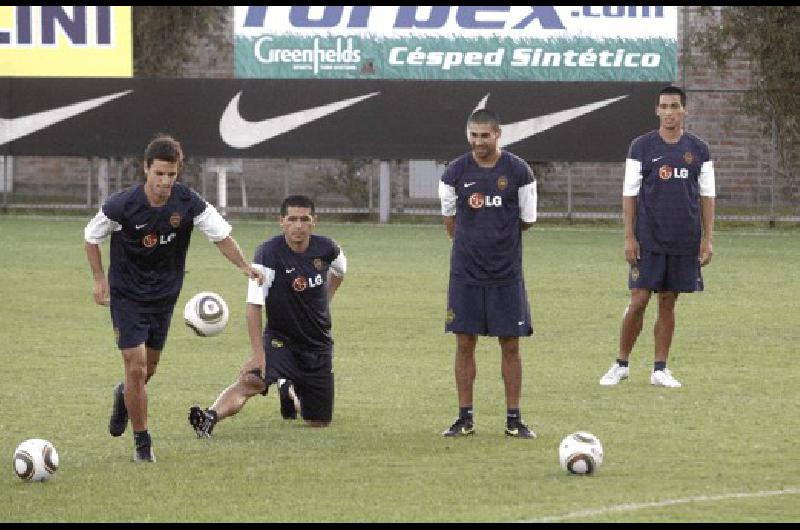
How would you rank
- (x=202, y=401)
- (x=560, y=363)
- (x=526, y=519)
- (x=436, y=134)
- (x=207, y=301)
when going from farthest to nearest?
1. (x=436, y=134)
2. (x=560, y=363)
3. (x=202, y=401)
4. (x=207, y=301)
5. (x=526, y=519)

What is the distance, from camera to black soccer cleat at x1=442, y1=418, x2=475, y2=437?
35.8ft

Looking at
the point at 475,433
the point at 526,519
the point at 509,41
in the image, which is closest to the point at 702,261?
the point at 475,433

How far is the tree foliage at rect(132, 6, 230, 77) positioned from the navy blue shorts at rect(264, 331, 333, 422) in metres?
23.7

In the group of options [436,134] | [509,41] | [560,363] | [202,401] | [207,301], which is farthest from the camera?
[509,41]

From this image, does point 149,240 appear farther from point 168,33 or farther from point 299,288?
point 168,33

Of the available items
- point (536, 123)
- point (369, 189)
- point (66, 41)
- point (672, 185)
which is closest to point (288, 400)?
point (672, 185)

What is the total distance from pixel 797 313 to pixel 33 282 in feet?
29.4

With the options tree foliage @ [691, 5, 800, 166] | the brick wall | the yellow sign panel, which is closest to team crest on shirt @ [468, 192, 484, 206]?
the brick wall

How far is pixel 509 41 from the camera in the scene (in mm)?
32125

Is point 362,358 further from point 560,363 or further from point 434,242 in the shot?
point 434,242

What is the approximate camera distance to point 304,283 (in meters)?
11.4

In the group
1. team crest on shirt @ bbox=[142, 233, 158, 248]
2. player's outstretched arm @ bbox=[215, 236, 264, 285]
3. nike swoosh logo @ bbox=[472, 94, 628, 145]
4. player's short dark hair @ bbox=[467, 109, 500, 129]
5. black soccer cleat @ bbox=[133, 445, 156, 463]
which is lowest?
black soccer cleat @ bbox=[133, 445, 156, 463]

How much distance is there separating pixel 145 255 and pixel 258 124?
2036 centimetres

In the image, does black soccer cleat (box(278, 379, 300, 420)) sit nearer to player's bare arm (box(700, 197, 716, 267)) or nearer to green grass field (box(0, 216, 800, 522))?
green grass field (box(0, 216, 800, 522))
